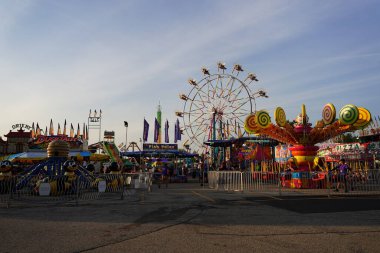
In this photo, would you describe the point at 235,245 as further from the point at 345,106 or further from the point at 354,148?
the point at 354,148

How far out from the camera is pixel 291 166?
19.9m

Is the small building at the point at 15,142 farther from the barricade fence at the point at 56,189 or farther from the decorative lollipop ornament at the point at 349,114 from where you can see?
the decorative lollipop ornament at the point at 349,114

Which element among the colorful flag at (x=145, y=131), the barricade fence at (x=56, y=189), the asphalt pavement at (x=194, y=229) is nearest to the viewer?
the asphalt pavement at (x=194, y=229)

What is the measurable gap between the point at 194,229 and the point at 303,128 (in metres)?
15.8

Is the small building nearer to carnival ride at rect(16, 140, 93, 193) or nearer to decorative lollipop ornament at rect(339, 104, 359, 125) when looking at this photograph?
carnival ride at rect(16, 140, 93, 193)

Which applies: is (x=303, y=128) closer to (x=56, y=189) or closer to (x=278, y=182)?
(x=278, y=182)

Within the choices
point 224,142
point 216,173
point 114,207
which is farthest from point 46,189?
point 224,142

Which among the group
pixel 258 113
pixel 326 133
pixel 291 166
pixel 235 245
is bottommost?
pixel 235 245

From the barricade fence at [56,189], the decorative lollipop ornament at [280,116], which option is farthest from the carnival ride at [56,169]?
the decorative lollipop ornament at [280,116]

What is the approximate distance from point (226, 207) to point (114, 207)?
3584mm

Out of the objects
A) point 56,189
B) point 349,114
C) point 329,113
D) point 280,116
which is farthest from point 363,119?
point 56,189

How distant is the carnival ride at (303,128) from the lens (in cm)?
1883

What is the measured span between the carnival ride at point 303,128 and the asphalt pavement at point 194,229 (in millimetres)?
10167

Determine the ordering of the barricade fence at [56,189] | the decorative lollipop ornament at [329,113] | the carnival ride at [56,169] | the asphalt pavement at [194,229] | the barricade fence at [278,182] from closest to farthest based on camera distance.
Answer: the asphalt pavement at [194,229] → the barricade fence at [56,189] → the carnival ride at [56,169] → the barricade fence at [278,182] → the decorative lollipop ornament at [329,113]
